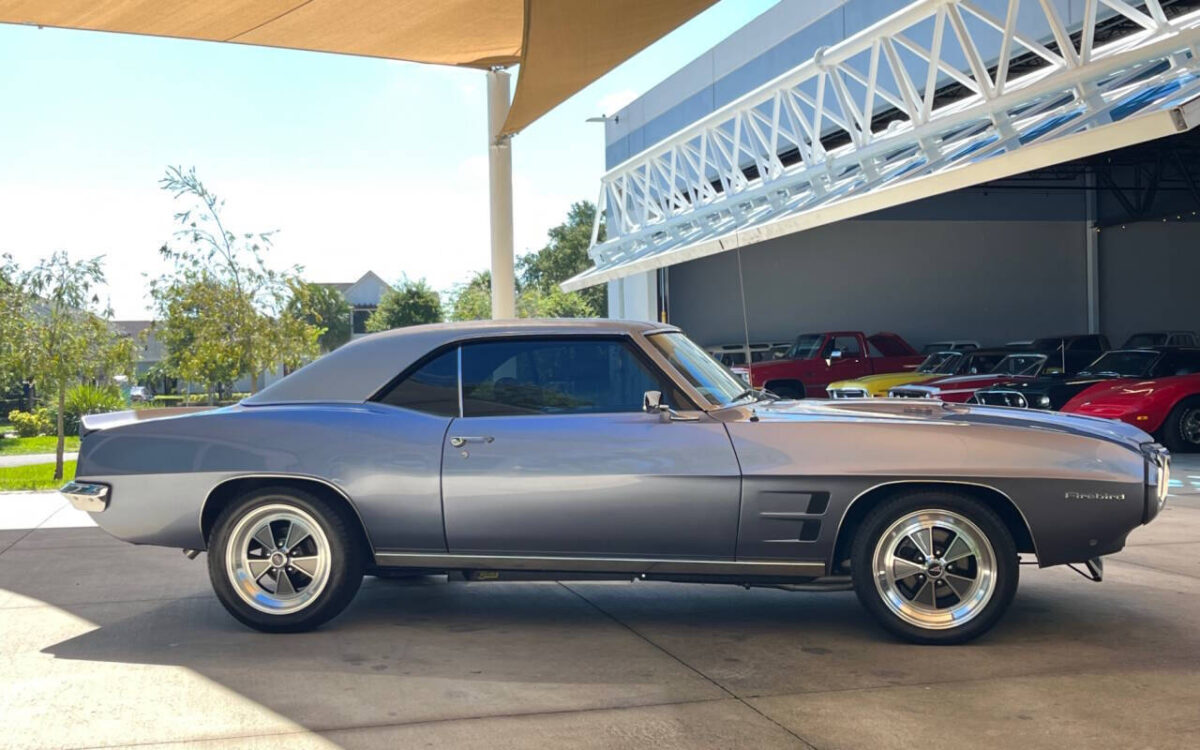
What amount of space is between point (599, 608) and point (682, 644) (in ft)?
3.12

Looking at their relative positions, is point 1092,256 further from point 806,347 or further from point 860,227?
point 806,347

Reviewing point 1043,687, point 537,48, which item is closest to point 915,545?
point 1043,687

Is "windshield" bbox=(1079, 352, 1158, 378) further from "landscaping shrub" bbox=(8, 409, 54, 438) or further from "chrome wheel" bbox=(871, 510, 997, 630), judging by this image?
"landscaping shrub" bbox=(8, 409, 54, 438)

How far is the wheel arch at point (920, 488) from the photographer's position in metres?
5.18

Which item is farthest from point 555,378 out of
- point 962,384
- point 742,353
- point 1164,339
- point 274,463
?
point 742,353

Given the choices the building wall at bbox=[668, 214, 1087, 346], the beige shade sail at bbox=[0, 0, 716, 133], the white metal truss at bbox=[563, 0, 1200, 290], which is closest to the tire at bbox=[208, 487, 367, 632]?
the white metal truss at bbox=[563, 0, 1200, 290]

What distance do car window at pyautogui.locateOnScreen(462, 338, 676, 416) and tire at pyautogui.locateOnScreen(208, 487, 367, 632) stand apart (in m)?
0.88

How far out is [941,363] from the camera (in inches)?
850

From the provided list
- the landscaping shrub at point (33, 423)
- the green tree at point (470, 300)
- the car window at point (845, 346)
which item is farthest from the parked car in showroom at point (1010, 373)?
the green tree at point (470, 300)

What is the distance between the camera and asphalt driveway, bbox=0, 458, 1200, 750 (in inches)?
160

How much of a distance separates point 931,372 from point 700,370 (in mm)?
16554

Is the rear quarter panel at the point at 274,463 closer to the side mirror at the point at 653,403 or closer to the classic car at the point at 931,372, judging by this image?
the side mirror at the point at 653,403

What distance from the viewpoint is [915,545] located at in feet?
17.1

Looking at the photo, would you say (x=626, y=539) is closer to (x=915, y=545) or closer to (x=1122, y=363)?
(x=915, y=545)
